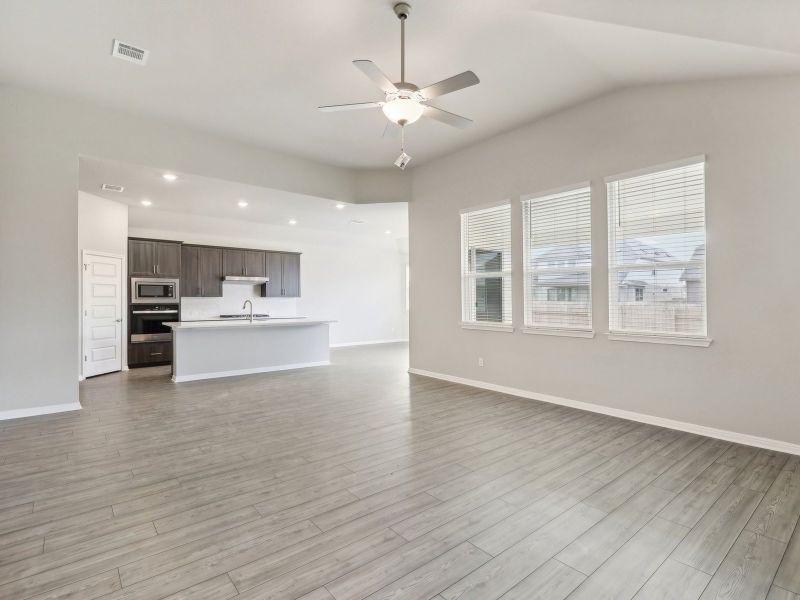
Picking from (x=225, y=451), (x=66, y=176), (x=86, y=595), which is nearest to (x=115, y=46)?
(x=66, y=176)

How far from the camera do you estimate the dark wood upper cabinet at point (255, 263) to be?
8922 mm

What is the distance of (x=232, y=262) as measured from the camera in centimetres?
872

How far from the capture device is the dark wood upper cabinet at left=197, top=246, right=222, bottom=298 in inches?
327

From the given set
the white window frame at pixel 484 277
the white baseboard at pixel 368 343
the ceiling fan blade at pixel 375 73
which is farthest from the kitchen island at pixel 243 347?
the ceiling fan blade at pixel 375 73

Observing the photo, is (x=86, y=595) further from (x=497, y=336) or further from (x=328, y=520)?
(x=497, y=336)

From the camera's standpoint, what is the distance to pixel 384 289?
1171 centimetres

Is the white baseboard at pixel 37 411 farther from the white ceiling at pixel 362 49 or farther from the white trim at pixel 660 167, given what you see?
the white trim at pixel 660 167

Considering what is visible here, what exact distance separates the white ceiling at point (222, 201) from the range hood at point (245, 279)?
4.32 feet

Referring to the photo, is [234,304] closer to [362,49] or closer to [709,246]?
[362,49]

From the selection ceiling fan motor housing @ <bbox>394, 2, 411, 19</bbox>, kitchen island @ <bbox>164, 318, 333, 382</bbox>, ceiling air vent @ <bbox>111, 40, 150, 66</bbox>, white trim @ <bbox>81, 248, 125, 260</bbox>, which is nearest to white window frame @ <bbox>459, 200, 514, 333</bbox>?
ceiling fan motor housing @ <bbox>394, 2, 411, 19</bbox>

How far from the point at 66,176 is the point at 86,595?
4.44m

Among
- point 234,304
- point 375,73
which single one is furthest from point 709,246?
point 234,304

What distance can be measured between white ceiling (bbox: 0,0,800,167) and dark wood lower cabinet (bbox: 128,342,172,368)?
450 cm

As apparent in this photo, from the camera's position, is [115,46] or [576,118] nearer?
[115,46]
